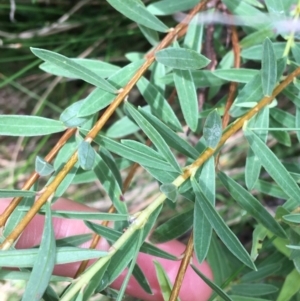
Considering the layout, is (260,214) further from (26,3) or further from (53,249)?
(26,3)

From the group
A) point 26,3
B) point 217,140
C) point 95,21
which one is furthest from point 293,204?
point 26,3

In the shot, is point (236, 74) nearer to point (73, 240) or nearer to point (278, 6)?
point (278, 6)

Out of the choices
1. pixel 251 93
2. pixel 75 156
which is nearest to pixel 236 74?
pixel 251 93

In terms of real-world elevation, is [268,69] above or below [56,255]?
above

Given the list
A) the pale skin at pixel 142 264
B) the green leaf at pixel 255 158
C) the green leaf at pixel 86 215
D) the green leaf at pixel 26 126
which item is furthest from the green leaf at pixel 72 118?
the pale skin at pixel 142 264

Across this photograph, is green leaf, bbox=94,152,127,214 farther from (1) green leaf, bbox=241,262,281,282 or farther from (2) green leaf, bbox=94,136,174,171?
(1) green leaf, bbox=241,262,281,282

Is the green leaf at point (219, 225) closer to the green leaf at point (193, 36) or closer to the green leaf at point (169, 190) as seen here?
the green leaf at point (169, 190)

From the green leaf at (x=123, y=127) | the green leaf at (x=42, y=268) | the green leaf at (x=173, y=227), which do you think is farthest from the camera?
the green leaf at (x=123, y=127)
